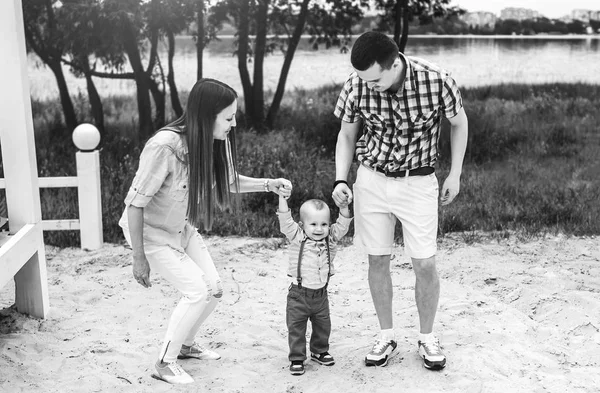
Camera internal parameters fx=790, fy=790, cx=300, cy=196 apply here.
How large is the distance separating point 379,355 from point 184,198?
129 centimetres

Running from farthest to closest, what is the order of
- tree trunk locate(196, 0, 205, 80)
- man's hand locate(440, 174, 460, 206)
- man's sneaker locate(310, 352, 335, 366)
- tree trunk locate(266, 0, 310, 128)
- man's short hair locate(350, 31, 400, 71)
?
tree trunk locate(266, 0, 310, 128)
tree trunk locate(196, 0, 205, 80)
man's sneaker locate(310, 352, 335, 366)
man's hand locate(440, 174, 460, 206)
man's short hair locate(350, 31, 400, 71)

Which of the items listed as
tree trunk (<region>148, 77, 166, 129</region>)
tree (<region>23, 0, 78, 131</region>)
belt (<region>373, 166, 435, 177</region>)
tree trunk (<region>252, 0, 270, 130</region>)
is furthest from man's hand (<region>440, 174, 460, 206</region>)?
tree (<region>23, 0, 78, 131</region>)

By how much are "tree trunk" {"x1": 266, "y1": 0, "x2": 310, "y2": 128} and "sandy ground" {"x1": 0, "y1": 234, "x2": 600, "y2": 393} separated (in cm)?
252

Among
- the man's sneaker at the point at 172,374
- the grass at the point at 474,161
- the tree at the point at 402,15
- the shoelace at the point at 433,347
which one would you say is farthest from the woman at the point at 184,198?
the tree at the point at 402,15

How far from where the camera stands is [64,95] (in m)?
8.41

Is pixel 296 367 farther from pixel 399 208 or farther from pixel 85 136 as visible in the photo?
pixel 85 136

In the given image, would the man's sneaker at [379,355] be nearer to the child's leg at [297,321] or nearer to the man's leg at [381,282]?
the man's leg at [381,282]

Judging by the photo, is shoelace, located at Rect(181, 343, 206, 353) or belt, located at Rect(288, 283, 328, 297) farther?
shoelace, located at Rect(181, 343, 206, 353)

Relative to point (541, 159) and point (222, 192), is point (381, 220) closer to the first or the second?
point (222, 192)

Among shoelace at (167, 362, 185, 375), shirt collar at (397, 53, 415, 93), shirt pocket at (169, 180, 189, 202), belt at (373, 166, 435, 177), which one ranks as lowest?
shoelace at (167, 362, 185, 375)

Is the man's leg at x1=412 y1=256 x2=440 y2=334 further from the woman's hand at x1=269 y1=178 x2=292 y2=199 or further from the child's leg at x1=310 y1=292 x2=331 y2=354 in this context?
the woman's hand at x1=269 y1=178 x2=292 y2=199

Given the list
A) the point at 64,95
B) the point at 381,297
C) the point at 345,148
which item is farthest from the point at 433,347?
the point at 64,95

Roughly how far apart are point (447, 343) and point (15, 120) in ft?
9.00

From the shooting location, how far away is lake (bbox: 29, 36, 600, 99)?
8.34 m
